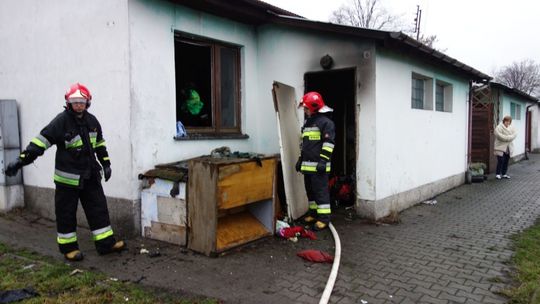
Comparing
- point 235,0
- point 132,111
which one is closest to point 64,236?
point 132,111

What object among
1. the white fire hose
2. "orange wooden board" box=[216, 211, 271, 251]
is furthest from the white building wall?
"orange wooden board" box=[216, 211, 271, 251]

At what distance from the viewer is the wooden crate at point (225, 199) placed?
484cm

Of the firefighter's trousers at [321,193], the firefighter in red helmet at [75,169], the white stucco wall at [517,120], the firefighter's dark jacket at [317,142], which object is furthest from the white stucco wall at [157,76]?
the white stucco wall at [517,120]

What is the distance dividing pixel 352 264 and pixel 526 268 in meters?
1.92

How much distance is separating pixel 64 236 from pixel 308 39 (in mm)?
4847

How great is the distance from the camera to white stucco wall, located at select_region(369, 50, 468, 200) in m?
6.68

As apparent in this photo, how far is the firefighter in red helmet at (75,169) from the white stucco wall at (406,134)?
13.5ft

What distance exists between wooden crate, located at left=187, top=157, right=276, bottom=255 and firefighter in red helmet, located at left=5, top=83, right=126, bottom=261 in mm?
1082

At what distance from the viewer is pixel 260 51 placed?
7.63 m

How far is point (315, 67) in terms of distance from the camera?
697 centimetres

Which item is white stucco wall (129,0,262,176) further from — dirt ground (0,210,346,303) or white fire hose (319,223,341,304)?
white fire hose (319,223,341,304)

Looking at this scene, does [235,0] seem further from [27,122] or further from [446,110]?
[446,110]

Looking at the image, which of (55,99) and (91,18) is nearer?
(91,18)

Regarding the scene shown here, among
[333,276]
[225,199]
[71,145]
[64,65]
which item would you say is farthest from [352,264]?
[64,65]
